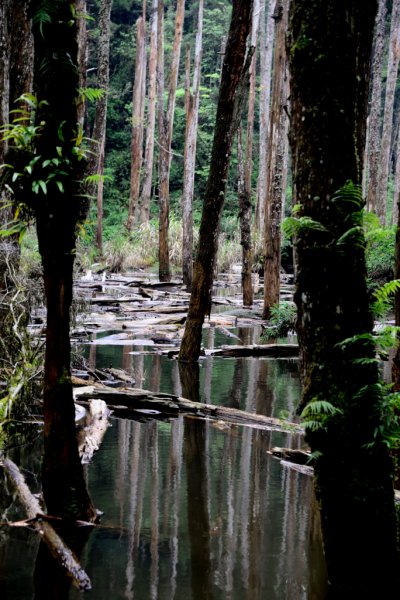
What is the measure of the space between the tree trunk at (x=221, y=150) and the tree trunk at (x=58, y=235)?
6297 mm

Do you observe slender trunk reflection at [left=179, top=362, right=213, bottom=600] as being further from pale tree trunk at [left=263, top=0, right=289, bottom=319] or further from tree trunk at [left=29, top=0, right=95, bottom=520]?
pale tree trunk at [left=263, top=0, right=289, bottom=319]

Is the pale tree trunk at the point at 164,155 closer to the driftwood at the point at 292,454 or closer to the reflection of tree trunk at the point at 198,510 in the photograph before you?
the reflection of tree trunk at the point at 198,510

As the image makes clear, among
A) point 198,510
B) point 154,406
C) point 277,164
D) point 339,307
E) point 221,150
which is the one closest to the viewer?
point 339,307

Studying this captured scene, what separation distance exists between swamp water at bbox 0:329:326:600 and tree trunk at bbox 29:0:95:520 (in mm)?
413

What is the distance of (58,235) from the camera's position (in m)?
4.48

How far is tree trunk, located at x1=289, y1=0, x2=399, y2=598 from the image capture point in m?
3.71

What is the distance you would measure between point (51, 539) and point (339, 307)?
2.25 m

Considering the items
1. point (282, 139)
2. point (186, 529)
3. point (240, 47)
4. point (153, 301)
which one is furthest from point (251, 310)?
point (186, 529)

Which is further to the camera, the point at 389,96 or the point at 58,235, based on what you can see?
the point at 389,96

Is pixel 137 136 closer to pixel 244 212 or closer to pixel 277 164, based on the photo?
pixel 244 212

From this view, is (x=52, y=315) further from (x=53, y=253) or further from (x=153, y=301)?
(x=153, y=301)

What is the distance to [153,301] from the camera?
20.0 meters

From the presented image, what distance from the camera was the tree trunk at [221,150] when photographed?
10.6m

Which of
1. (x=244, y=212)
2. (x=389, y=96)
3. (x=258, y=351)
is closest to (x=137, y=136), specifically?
(x=389, y=96)
